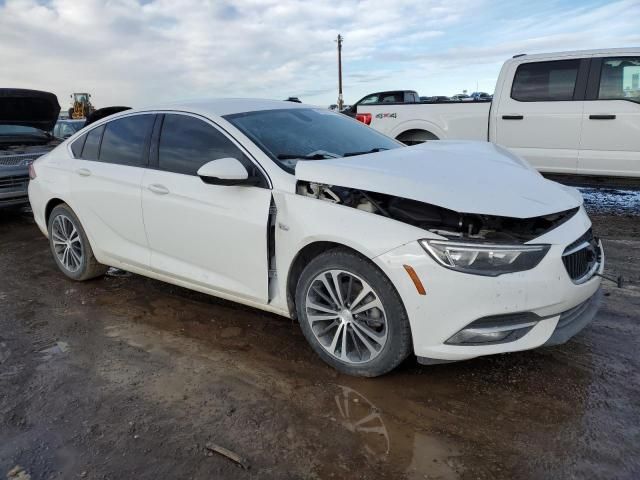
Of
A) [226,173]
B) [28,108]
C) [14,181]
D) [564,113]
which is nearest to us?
[226,173]

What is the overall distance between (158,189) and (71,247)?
164 cm

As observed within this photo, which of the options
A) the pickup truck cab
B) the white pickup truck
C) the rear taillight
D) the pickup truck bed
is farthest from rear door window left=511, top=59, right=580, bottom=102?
the pickup truck cab

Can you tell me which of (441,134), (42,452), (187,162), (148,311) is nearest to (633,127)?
(441,134)

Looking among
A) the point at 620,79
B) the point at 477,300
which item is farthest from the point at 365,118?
the point at 477,300

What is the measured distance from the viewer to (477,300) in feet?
8.79

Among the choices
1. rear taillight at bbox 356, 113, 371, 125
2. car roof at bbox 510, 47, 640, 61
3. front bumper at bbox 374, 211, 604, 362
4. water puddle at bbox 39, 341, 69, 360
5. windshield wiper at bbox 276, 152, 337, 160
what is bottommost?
water puddle at bbox 39, 341, 69, 360

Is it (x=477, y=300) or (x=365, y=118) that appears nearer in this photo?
(x=477, y=300)

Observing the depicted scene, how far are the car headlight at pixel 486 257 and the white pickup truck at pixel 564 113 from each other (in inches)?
205

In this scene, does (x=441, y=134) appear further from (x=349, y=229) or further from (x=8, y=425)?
(x=8, y=425)

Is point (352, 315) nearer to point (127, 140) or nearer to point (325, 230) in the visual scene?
point (325, 230)

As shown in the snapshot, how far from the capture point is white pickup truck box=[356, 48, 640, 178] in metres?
6.88

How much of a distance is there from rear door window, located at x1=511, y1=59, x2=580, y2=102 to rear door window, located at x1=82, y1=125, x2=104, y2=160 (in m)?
5.65

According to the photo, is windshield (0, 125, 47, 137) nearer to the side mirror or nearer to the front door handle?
the front door handle

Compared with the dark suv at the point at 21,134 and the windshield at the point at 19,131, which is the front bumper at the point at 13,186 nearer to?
the dark suv at the point at 21,134
